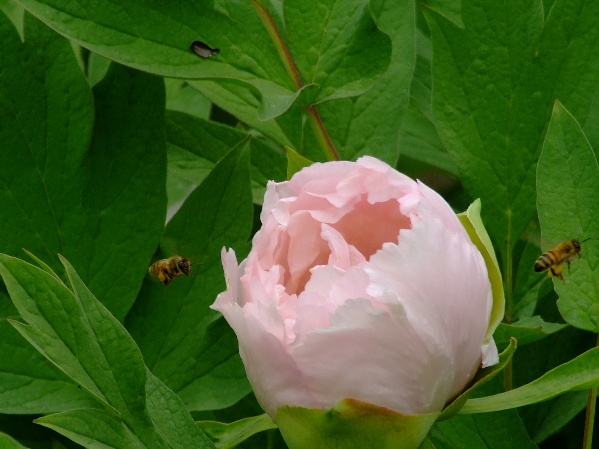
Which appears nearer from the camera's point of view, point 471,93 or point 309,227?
point 309,227

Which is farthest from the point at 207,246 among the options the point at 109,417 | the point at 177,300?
the point at 109,417

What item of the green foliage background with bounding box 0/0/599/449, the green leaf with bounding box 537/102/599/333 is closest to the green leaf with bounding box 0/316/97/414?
the green foliage background with bounding box 0/0/599/449

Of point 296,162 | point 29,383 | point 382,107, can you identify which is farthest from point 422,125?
point 29,383

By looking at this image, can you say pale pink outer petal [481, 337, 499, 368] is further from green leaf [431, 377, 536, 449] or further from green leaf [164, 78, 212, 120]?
green leaf [164, 78, 212, 120]

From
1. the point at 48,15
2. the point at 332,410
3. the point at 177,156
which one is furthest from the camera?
the point at 177,156

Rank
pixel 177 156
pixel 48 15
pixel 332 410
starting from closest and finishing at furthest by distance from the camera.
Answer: pixel 332 410 < pixel 48 15 < pixel 177 156

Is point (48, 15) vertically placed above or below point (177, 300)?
above

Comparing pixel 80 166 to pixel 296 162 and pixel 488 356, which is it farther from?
pixel 488 356

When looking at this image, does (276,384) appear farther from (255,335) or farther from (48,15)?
(48,15)
